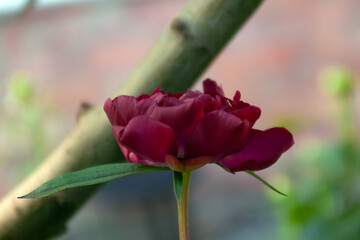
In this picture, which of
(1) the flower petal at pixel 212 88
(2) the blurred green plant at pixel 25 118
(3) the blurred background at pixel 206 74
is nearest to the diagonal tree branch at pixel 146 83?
(1) the flower petal at pixel 212 88

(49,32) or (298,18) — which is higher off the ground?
(298,18)

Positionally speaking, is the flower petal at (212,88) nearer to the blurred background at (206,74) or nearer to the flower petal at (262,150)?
the flower petal at (262,150)

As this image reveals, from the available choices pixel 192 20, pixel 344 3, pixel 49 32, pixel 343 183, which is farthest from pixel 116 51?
pixel 192 20

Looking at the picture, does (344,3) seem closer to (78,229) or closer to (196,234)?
(196,234)

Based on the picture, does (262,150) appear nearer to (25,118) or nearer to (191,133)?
(191,133)

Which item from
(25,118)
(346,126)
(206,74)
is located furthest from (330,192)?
(206,74)

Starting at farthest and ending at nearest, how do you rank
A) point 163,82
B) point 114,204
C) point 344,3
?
point 344,3
point 114,204
point 163,82

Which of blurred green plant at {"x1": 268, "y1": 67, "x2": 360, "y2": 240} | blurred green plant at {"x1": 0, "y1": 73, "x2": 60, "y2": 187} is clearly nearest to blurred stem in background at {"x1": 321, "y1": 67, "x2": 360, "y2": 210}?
blurred green plant at {"x1": 268, "y1": 67, "x2": 360, "y2": 240}
